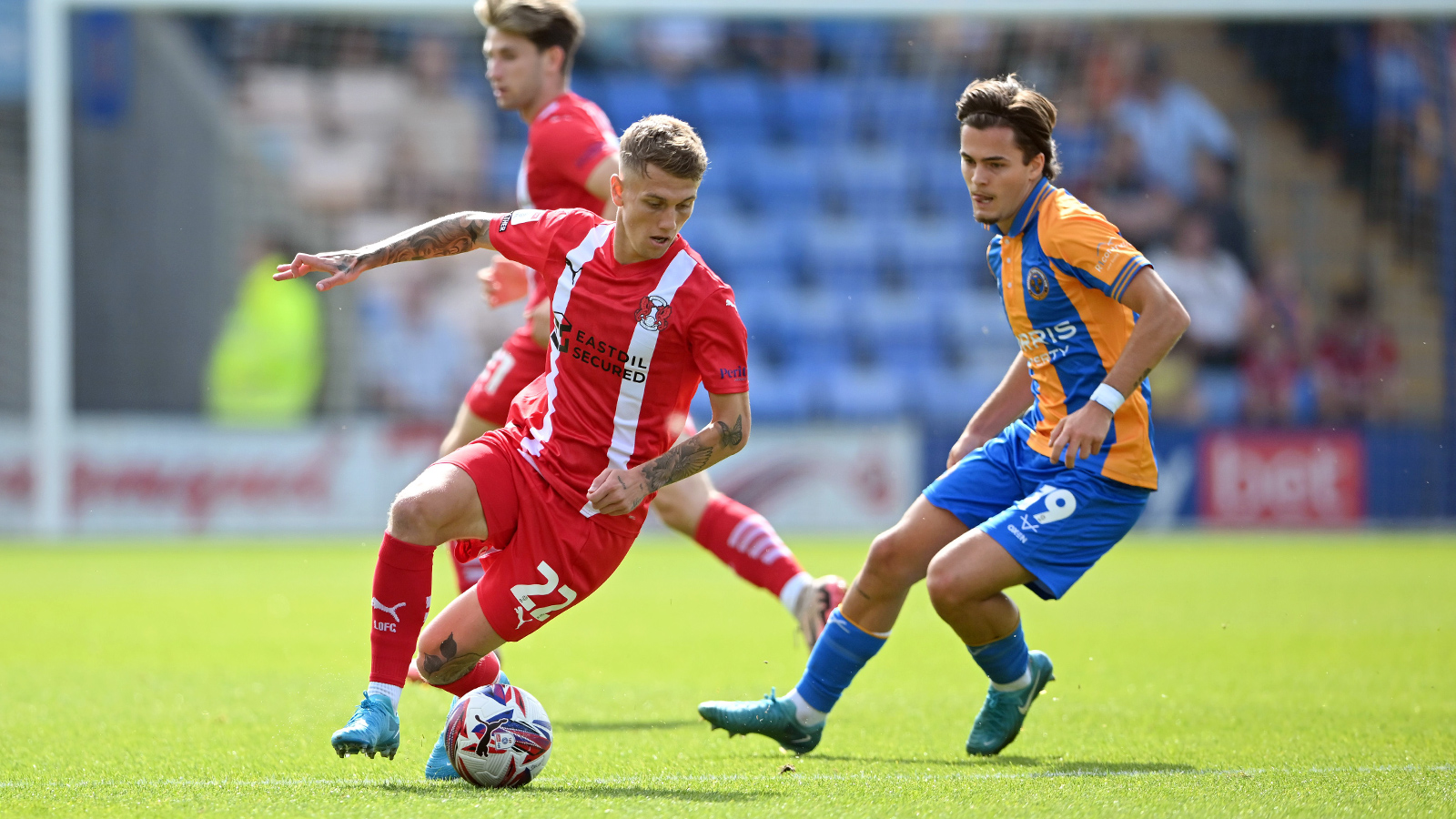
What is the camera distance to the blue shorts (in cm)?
433

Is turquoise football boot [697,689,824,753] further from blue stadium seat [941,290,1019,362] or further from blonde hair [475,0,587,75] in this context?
blue stadium seat [941,290,1019,362]

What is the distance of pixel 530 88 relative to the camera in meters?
5.66

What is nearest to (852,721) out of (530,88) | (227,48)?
(530,88)

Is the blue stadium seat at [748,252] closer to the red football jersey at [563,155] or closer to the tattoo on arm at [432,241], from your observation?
the red football jersey at [563,155]

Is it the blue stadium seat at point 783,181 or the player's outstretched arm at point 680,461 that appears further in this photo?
the blue stadium seat at point 783,181

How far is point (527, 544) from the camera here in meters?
4.06

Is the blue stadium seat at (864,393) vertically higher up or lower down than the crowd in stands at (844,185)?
lower down

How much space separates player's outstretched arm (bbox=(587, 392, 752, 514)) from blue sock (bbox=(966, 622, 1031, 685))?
3.70ft

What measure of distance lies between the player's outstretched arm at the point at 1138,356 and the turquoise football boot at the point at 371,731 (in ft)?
6.34

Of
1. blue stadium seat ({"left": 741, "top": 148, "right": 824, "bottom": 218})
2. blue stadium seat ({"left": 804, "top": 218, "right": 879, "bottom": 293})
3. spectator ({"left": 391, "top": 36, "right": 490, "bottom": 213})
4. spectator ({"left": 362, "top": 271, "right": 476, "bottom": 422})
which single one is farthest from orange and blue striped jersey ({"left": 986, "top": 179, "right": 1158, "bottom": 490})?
blue stadium seat ({"left": 741, "top": 148, "right": 824, "bottom": 218})

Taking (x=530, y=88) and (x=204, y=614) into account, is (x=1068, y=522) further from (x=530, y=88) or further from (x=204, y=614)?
(x=204, y=614)

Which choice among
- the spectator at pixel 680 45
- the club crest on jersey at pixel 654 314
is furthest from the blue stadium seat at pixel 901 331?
the club crest on jersey at pixel 654 314

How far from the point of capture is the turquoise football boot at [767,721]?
4469mm

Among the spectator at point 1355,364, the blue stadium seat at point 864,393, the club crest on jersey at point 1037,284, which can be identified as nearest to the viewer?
the club crest on jersey at point 1037,284
